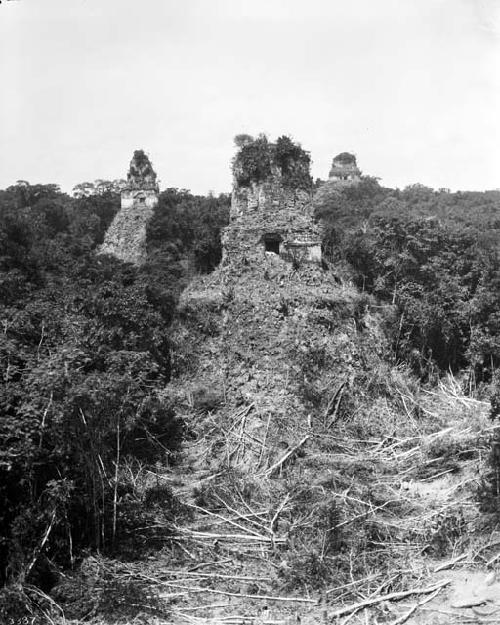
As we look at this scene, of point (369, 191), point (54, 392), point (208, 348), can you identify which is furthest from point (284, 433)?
point (369, 191)

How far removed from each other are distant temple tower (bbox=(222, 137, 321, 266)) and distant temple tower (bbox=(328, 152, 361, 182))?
35095mm

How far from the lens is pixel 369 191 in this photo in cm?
4644

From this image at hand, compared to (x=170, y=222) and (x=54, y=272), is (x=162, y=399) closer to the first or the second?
(x=54, y=272)

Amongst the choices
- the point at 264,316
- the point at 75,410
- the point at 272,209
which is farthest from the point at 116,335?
the point at 75,410

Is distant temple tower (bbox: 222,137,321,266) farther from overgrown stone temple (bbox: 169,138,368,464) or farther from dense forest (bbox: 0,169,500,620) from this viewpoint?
dense forest (bbox: 0,169,500,620)

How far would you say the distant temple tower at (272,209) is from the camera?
1912 cm

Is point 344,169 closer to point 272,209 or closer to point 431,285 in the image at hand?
point 431,285

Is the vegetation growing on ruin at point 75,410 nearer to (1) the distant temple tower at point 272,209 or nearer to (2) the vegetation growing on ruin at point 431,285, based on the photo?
(1) the distant temple tower at point 272,209

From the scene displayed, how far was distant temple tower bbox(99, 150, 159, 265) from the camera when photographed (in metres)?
30.8


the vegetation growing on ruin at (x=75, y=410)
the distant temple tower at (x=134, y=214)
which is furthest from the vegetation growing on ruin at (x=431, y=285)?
the distant temple tower at (x=134, y=214)

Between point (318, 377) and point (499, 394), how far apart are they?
512 cm

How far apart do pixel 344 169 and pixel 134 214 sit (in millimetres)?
25936

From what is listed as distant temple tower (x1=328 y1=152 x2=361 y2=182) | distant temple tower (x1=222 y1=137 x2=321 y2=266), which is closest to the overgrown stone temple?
distant temple tower (x1=222 y1=137 x2=321 y2=266)

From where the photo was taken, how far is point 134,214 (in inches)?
1302
